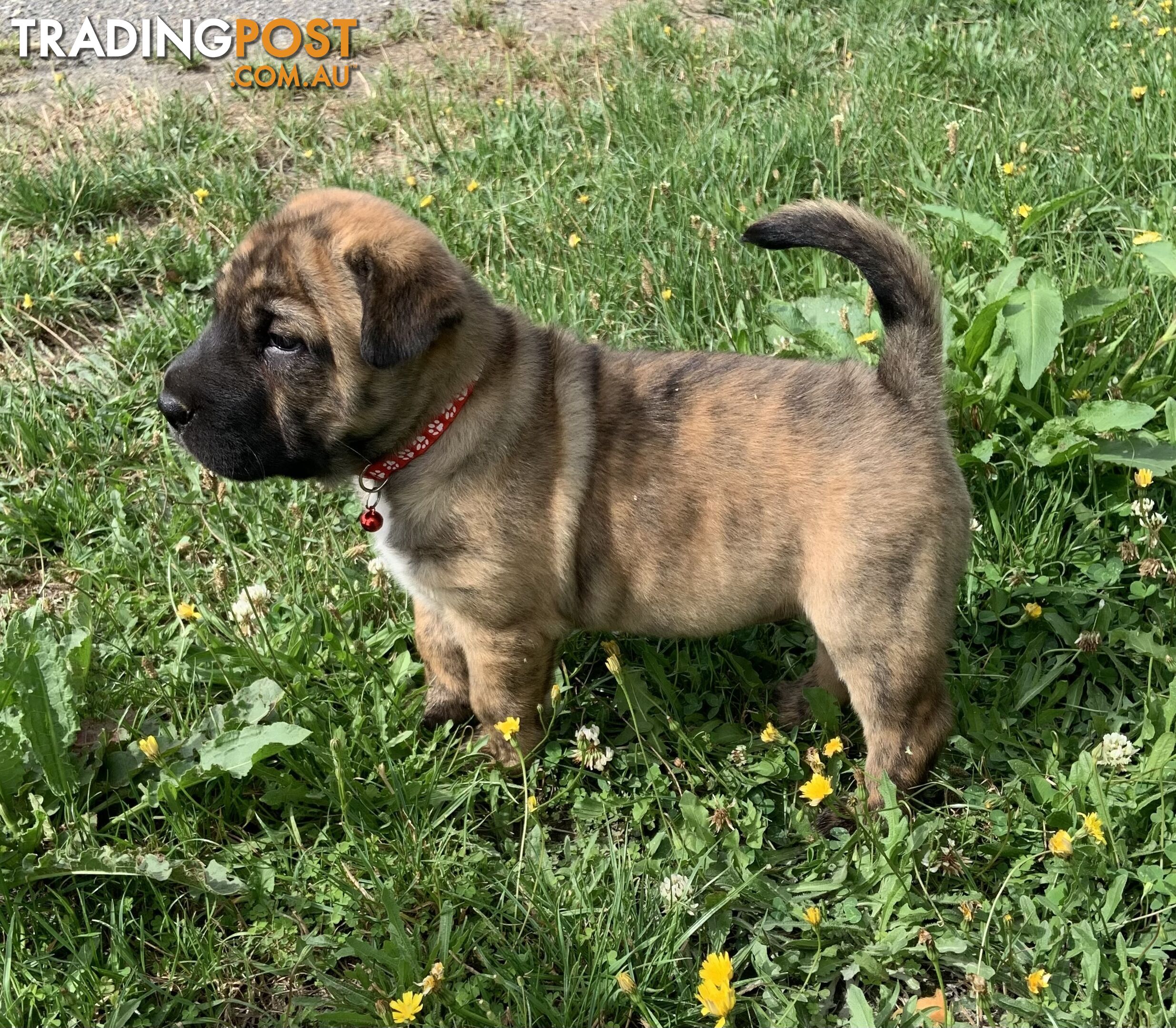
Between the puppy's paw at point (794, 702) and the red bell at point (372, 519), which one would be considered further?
the puppy's paw at point (794, 702)

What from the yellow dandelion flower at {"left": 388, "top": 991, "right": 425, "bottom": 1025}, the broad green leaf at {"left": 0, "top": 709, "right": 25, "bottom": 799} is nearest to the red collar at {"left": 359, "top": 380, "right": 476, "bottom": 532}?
the broad green leaf at {"left": 0, "top": 709, "right": 25, "bottom": 799}

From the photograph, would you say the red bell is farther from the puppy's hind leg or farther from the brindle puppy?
the puppy's hind leg

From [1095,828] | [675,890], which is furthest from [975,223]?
[675,890]

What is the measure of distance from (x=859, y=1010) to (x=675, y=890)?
20.8 inches

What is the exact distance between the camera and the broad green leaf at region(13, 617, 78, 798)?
275 centimetres

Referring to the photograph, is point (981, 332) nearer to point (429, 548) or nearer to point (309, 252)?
point (429, 548)

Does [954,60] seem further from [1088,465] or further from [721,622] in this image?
[721,622]

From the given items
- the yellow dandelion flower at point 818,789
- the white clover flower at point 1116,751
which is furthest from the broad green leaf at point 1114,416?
the yellow dandelion flower at point 818,789

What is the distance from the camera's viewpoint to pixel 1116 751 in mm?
2732

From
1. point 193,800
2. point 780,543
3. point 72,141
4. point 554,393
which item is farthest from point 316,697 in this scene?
point 72,141

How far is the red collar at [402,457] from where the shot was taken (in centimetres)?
285

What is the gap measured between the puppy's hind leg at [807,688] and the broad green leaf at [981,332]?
4.06 feet

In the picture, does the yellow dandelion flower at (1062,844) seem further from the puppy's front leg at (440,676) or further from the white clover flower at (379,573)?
the white clover flower at (379,573)

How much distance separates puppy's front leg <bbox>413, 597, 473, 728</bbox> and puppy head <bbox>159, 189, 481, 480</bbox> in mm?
794
